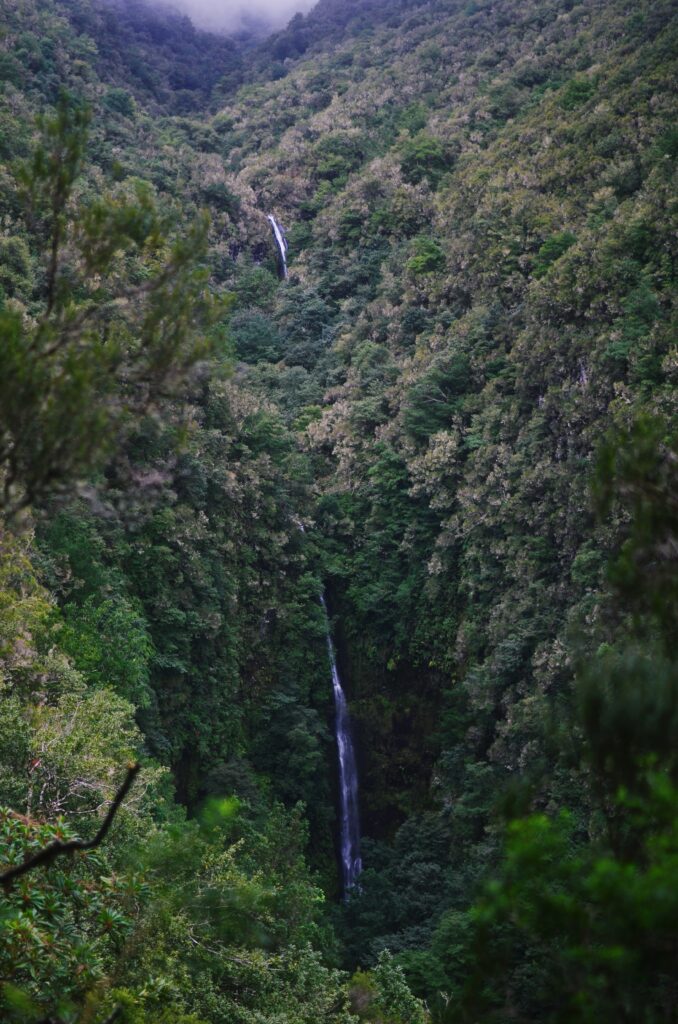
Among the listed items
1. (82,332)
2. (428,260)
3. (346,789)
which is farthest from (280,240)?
(82,332)

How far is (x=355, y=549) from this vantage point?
77.0 ft

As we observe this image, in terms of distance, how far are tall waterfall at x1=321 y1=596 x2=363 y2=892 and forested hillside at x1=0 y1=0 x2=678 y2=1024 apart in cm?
28

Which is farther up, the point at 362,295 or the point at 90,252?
the point at 362,295

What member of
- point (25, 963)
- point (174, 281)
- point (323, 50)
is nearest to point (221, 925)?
point (25, 963)

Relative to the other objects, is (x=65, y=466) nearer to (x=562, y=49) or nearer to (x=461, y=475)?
(x=461, y=475)

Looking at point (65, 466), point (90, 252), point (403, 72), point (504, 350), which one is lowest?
point (65, 466)

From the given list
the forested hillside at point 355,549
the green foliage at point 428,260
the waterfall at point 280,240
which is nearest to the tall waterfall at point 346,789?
the forested hillside at point 355,549

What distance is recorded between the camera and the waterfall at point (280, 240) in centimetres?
3909

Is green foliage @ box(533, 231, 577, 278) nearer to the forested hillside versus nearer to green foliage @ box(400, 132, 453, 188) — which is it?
the forested hillside

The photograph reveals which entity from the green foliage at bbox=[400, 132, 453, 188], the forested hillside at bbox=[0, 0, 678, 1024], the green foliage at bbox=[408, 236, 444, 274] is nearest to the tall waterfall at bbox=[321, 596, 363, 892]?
the forested hillside at bbox=[0, 0, 678, 1024]

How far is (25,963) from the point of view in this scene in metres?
5.23

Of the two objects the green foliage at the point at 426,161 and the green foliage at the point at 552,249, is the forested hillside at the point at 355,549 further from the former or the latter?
the green foliage at the point at 426,161

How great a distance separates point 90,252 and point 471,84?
4041cm

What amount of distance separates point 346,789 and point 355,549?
670cm
